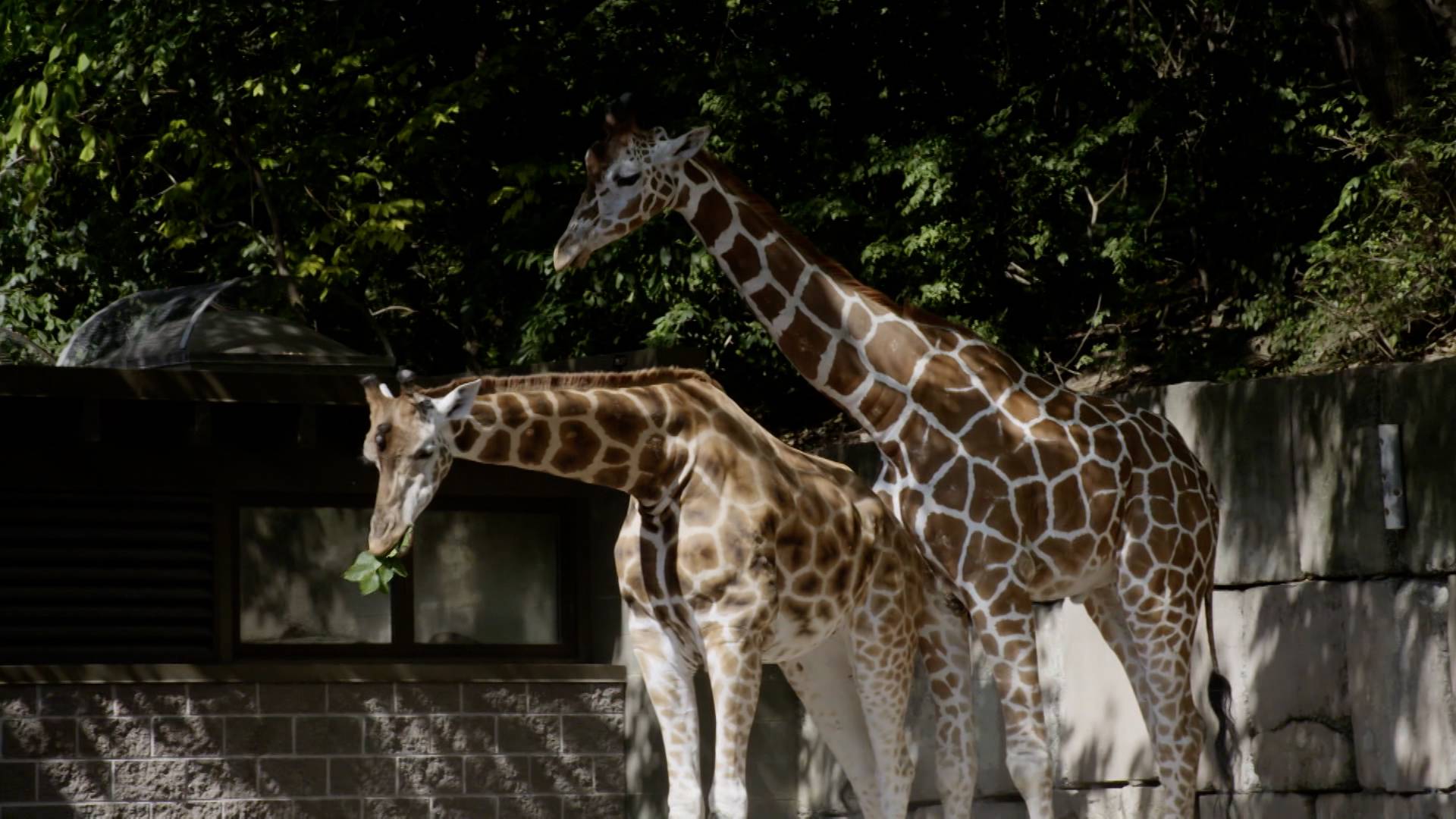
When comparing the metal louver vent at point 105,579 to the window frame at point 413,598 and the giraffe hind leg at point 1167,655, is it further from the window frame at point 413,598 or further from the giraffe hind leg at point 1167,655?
the giraffe hind leg at point 1167,655

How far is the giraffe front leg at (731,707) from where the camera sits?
5898 millimetres

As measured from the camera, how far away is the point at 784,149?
1198 centimetres

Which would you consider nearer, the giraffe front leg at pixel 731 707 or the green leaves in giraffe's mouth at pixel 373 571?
the giraffe front leg at pixel 731 707

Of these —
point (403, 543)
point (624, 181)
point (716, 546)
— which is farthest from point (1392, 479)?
point (403, 543)

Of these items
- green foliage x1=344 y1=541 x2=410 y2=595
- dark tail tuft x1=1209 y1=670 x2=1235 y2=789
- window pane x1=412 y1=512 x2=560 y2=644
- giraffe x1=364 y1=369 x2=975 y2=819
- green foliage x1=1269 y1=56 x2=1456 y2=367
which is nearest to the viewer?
giraffe x1=364 y1=369 x2=975 y2=819

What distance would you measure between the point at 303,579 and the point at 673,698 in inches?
157

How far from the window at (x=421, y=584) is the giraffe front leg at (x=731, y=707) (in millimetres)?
4101

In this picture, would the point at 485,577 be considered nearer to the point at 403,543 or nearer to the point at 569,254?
the point at 569,254

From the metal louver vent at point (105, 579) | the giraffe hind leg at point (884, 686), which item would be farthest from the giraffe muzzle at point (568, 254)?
the metal louver vent at point (105, 579)

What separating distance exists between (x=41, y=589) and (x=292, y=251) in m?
5.46

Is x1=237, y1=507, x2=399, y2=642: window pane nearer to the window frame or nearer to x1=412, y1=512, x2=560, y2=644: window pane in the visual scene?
the window frame

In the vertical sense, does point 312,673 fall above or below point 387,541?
below

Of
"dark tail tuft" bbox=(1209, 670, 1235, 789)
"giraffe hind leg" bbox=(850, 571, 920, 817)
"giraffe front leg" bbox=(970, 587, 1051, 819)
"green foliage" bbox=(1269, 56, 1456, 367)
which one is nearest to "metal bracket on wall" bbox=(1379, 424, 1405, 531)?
"dark tail tuft" bbox=(1209, 670, 1235, 789)

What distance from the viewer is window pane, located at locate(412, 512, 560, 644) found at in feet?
32.6
